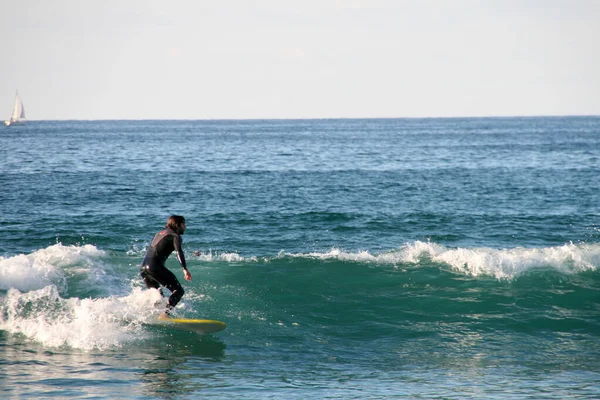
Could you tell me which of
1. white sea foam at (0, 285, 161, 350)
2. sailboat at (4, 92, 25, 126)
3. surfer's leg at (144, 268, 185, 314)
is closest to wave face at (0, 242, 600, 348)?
white sea foam at (0, 285, 161, 350)

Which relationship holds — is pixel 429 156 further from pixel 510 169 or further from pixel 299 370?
pixel 299 370

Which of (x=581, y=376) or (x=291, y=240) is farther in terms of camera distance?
→ (x=291, y=240)

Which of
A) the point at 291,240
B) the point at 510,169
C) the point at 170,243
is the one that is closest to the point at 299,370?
the point at 170,243

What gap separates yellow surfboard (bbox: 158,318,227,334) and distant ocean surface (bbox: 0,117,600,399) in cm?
17

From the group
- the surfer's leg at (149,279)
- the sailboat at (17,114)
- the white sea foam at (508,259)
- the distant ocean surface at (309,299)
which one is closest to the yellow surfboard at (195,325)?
the distant ocean surface at (309,299)

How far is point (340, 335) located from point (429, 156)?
53.6 metres

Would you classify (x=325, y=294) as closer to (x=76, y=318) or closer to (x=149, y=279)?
(x=149, y=279)

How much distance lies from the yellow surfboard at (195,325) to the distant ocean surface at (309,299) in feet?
0.55

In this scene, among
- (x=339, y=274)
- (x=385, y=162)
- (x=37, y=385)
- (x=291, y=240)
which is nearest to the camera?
(x=37, y=385)

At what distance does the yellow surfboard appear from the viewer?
466 inches

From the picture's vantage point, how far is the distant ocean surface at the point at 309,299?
10.0 m

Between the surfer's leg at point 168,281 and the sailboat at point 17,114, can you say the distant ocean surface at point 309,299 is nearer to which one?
the surfer's leg at point 168,281

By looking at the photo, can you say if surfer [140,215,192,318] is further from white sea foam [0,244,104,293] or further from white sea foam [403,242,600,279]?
white sea foam [403,242,600,279]

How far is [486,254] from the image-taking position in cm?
1716
